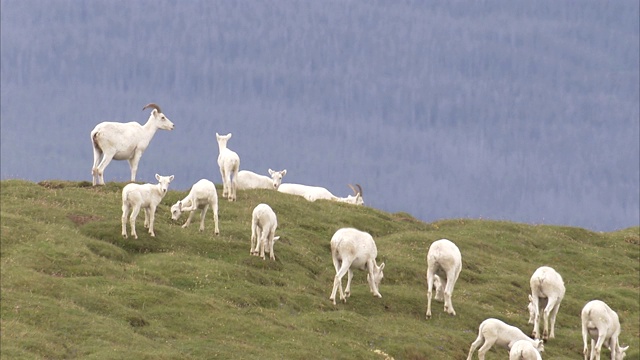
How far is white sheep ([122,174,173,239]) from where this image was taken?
36812 mm

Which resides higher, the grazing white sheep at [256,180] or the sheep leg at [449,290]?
the grazing white sheep at [256,180]

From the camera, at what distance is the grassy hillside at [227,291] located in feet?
99.4

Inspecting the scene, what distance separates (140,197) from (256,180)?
23099 millimetres

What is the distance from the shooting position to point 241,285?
36406 millimetres

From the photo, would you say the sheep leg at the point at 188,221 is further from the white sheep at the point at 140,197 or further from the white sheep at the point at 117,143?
the white sheep at the point at 117,143

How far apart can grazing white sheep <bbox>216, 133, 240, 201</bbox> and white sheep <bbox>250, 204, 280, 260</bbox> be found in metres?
7.08

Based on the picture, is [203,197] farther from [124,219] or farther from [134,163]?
[134,163]

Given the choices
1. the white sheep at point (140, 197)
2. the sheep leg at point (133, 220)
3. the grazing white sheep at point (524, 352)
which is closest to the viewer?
→ the grazing white sheep at point (524, 352)

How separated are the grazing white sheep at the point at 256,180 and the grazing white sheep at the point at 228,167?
8.42 m

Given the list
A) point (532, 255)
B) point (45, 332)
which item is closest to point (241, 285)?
point (45, 332)

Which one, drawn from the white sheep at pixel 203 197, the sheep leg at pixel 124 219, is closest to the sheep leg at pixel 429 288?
the white sheep at pixel 203 197

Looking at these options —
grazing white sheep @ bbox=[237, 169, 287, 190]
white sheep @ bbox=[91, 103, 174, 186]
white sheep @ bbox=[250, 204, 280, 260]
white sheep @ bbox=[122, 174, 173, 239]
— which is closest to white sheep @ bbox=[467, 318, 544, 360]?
white sheep @ bbox=[250, 204, 280, 260]

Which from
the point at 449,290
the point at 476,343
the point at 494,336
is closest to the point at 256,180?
the point at 449,290

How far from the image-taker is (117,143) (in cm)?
4847
